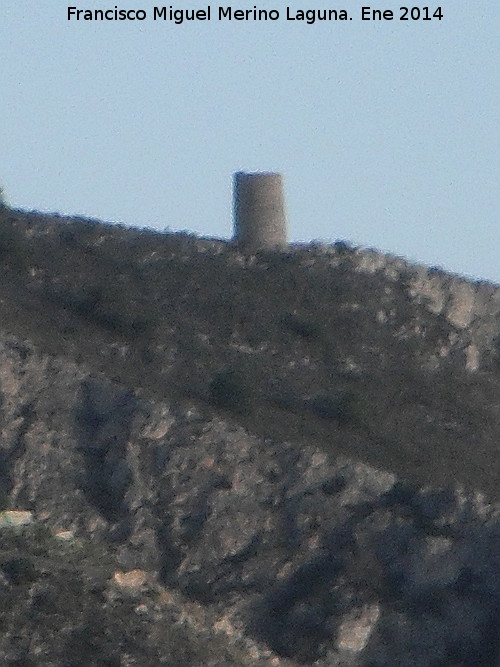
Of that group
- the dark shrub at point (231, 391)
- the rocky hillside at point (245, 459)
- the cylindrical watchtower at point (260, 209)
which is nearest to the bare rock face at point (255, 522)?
the rocky hillside at point (245, 459)

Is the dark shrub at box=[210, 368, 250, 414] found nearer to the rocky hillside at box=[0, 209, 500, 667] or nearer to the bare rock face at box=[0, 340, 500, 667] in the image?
the rocky hillside at box=[0, 209, 500, 667]

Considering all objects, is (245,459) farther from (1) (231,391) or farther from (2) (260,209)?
(2) (260,209)

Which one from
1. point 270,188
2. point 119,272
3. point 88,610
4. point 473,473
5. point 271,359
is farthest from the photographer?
point 270,188

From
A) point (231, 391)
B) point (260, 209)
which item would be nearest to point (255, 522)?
point (231, 391)

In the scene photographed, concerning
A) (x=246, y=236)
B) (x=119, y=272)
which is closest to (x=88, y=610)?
(x=119, y=272)

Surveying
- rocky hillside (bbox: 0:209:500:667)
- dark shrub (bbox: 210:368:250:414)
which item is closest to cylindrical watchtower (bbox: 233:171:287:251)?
rocky hillside (bbox: 0:209:500:667)

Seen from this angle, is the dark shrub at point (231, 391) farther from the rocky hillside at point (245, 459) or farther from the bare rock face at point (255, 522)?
the bare rock face at point (255, 522)

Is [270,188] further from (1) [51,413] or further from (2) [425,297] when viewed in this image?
(1) [51,413]
